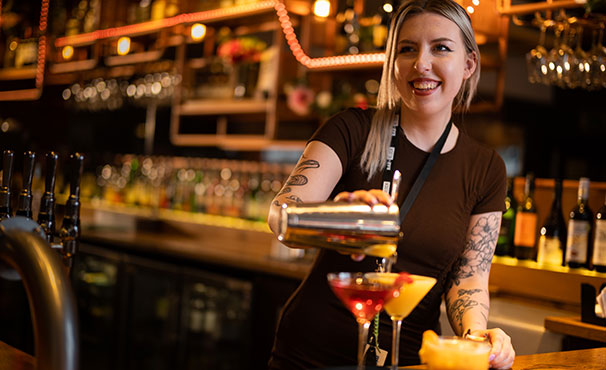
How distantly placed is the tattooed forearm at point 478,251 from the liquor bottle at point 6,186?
3.41ft

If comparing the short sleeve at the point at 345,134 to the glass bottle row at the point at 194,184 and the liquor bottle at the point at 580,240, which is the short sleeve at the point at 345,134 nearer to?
the liquor bottle at the point at 580,240

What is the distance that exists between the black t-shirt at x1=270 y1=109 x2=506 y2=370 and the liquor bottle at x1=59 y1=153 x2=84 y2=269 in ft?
1.78

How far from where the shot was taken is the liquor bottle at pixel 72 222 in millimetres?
1608

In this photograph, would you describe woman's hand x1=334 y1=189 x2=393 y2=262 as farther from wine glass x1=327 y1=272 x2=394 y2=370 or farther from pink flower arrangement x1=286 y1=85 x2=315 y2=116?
pink flower arrangement x1=286 y1=85 x2=315 y2=116

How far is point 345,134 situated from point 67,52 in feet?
17.2

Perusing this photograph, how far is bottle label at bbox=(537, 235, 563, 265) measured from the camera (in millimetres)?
2959

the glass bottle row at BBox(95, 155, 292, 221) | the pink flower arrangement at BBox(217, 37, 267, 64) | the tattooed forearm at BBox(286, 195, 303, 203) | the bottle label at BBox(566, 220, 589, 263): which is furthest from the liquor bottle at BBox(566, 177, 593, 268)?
the pink flower arrangement at BBox(217, 37, 267, 64)

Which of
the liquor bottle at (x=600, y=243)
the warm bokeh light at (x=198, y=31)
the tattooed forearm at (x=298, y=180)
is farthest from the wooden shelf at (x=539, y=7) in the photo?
the warm bokeh light at (x=198, y=31)

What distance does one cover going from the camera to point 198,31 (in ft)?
17.6

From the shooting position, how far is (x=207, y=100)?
554 cm

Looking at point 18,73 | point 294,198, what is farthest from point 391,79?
point 18,73

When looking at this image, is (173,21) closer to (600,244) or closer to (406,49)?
(600,244)

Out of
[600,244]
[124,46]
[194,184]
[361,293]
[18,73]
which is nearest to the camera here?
[361,293]

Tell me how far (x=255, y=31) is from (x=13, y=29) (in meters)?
2.81
